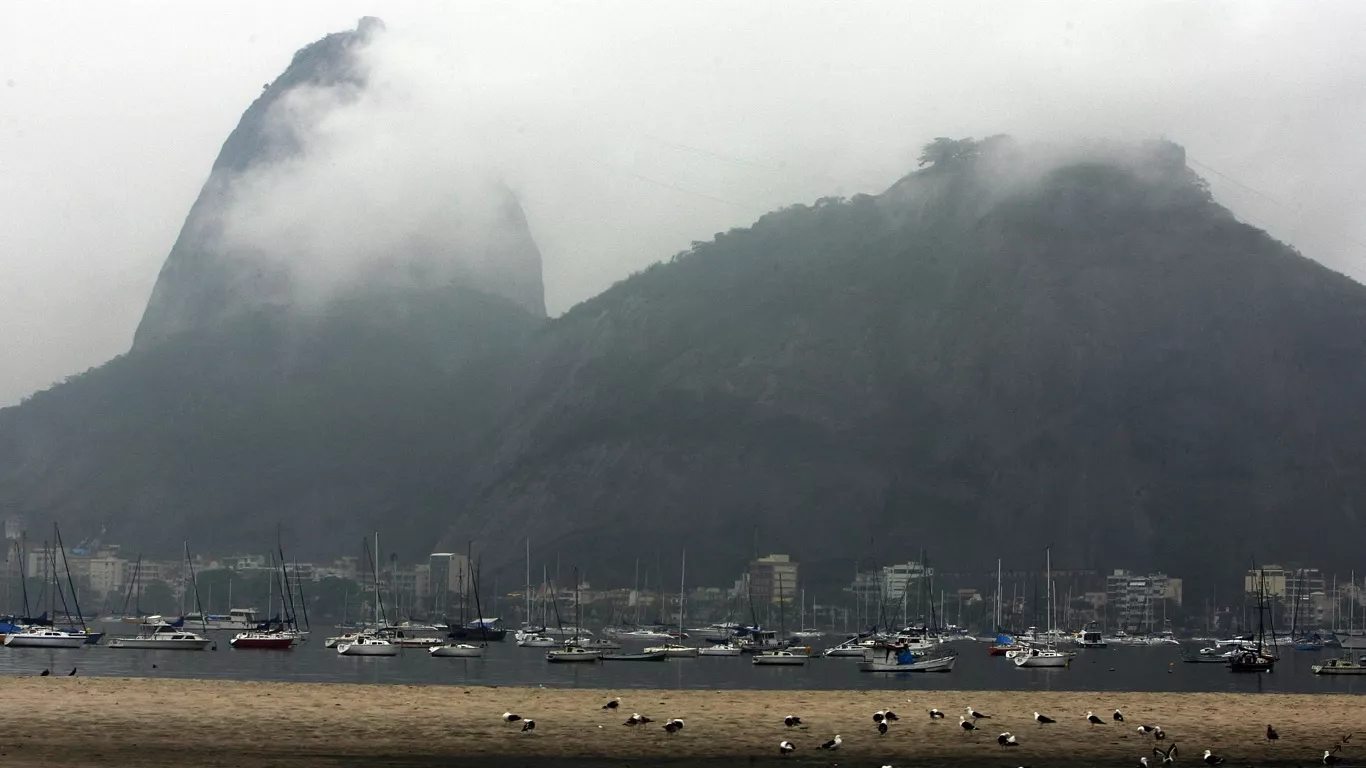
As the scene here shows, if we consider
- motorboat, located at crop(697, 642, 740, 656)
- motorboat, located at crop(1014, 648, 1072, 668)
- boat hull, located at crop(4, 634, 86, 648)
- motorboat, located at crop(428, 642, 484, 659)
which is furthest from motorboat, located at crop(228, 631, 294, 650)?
motorboat, located at crop(1014, 648, 1072, 668)

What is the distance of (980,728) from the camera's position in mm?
65188

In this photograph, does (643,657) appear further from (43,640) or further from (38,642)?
(38,642)

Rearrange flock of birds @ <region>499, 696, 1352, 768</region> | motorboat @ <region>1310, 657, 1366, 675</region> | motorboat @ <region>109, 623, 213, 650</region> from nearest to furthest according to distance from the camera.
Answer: flock of birds @ <region>499, 696, 1352, 768</region>, motorboat @ <region>1310, 657, 1366, 675</region>, motorboat @ <region>109, 623, 213, 650</region>

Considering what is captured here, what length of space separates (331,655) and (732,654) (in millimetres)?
45428

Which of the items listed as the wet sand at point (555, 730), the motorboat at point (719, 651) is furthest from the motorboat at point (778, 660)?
the wet sand at point (555, 730)

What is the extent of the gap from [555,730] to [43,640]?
11601 centimetres

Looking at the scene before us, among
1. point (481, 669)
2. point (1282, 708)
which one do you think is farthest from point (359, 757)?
point (481, 669)

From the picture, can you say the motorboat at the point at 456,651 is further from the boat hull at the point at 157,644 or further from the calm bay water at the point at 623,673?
the boat hull at the point at 157,644

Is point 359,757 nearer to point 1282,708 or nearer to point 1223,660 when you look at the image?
point 1282,708

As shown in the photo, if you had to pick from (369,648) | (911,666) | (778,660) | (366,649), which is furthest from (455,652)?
(911,666)

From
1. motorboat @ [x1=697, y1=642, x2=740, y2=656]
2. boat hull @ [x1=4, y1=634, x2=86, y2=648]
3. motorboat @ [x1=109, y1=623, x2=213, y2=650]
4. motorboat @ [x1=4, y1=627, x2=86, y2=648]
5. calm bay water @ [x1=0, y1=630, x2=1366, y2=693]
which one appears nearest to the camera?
calm bay water @ [x1=0, y1=630, x2=1366, y2=693]

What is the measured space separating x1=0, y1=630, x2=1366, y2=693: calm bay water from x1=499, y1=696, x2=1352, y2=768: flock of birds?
3820cm

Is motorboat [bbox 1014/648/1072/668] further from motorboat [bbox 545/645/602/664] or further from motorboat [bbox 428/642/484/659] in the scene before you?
motorboat [bbox 428/642/484/659]

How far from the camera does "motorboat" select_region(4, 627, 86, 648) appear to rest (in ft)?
527
